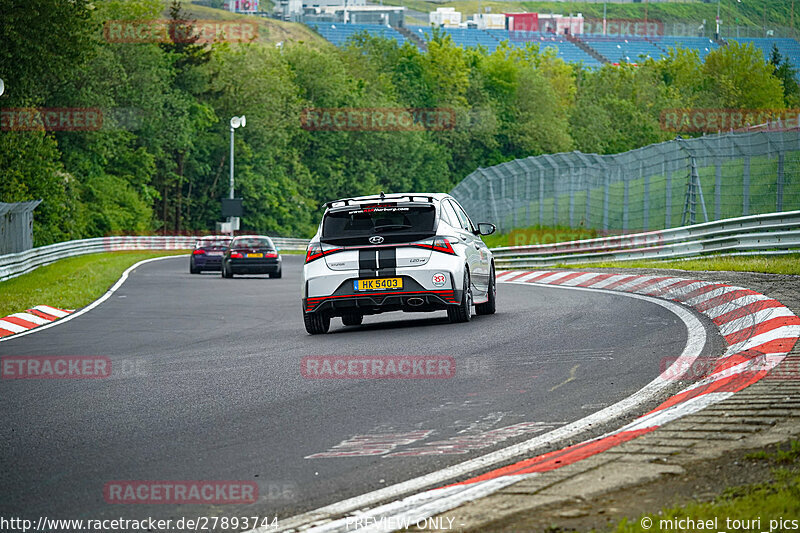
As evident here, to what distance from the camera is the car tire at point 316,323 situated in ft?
43.7

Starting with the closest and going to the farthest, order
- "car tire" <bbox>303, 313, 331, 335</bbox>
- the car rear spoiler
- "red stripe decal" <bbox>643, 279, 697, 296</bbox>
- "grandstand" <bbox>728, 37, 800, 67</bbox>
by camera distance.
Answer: "car tire" <bbox>303, 313, 331, 335</bbox> < the car rear spoiler < "red stripe decal" <bbox>643, 279, 697, 296</bbox> < "grandstand" <bbox>728, 37, 800, 67</bbox>

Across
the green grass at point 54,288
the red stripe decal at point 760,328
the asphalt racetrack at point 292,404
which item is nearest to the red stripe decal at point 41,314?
the green grass at point 54,288

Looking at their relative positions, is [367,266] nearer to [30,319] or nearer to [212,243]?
[30,319]

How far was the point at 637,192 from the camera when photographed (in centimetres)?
2922

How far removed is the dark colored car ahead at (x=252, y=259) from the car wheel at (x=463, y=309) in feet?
65.3

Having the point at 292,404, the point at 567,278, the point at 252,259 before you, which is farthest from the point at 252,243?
the point at 292,404

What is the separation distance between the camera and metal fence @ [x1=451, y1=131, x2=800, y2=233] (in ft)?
73.6

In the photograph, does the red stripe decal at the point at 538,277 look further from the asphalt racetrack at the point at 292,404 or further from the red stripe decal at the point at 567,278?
the asphalt racetrack at the point at 292,404

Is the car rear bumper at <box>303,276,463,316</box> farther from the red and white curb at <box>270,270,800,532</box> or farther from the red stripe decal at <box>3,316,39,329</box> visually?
the red stripe decal at <box>3,316,39,329</box>

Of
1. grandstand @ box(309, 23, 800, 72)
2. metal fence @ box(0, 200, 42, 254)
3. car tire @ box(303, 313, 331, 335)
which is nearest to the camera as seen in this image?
car tire @ box(303, 313, 331, 335)

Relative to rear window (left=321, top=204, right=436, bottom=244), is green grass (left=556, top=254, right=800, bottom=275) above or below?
below

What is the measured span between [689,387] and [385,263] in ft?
19.7

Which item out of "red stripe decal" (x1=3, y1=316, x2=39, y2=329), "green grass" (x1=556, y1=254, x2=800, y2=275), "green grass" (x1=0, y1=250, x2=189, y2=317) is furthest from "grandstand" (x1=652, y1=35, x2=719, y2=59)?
"red stripe decal" (x1=3, y1=316, x2=39, y2=329)

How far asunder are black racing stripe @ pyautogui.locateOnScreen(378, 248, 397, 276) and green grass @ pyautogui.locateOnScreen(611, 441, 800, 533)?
8.62m
